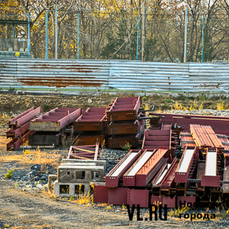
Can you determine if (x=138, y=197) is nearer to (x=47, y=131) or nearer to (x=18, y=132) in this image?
(x=47, y=131)

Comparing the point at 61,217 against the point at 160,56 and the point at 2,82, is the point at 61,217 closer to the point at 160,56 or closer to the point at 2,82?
the point at 2,82

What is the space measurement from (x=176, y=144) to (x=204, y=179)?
383 cm

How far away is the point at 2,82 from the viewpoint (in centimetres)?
2122

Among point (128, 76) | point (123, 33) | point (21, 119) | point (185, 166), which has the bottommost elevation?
point (185, 166)

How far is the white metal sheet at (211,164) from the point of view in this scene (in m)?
7.26

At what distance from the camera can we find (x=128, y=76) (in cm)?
2100

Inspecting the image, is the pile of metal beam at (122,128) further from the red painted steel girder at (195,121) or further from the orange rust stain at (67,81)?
the orange rust stain at (67,81)

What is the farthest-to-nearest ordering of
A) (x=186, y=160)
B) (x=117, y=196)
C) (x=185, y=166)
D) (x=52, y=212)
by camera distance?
(x=186, y=160)
(x=185, y=166)
(x=117, y=196)
(x=52, y=212)

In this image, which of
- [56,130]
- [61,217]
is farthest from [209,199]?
[56,130]

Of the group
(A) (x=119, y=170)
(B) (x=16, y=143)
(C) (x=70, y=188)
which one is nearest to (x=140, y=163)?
(A) (x=119, y=170)

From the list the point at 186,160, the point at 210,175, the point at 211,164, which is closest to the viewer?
the point at 210,175

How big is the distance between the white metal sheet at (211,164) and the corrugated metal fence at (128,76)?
12.6m

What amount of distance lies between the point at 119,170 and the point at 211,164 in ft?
Result: 6.50

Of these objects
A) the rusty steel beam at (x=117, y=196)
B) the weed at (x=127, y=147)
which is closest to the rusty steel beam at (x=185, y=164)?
the rusty steel beam at (x=117, y=196)
